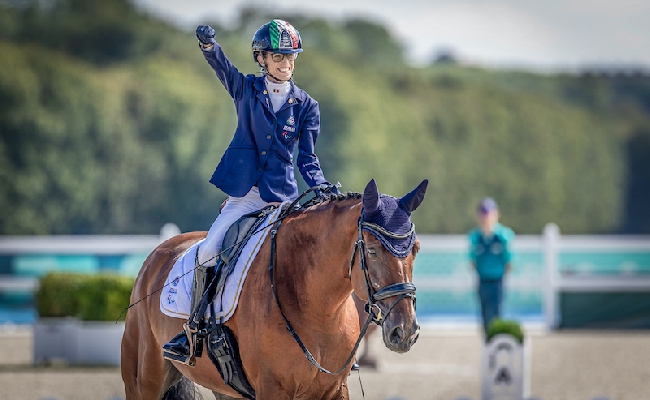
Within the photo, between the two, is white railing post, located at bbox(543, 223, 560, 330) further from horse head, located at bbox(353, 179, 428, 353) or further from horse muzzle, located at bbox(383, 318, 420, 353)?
horse muzzle, located at bbox(383, 318, 420, 353)

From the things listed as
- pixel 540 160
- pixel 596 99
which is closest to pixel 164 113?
pixel 540 160

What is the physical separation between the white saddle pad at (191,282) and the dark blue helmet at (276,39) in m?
0.85

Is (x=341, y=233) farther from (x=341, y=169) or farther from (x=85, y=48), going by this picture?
(x=85, y=48)

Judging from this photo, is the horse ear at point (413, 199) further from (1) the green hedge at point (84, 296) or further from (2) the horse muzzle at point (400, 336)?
(1) the green hedge at point (84, 296)

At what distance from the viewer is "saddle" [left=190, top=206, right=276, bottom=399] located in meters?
5.18

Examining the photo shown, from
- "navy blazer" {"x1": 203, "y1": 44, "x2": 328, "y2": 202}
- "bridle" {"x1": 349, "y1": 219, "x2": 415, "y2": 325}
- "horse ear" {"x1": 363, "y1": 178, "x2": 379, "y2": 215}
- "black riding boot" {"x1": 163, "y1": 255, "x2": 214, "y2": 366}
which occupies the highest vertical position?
"navy blazer" {"x1": 203, "y1": 44, "x2": 328, "y2": 202}

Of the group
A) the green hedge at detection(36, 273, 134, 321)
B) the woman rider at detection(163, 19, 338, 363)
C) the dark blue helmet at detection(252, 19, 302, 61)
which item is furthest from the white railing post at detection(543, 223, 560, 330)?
the dark blue helmet at detection(252, 19, 302, 61)

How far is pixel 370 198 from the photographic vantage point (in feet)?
14.8

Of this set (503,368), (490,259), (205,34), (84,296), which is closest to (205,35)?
(205,34)

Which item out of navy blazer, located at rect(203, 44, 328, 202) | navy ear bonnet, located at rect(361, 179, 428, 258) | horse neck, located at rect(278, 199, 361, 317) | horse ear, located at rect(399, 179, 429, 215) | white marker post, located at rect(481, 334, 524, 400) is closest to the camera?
navy ear bonnet, located at rect(361, 179, 428, 258)

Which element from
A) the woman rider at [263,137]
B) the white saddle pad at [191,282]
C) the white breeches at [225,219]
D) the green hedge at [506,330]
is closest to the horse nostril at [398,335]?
the white saddle pad at [191,282]

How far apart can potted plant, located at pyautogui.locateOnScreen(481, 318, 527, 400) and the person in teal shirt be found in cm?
255

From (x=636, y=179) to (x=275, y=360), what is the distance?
30719mm

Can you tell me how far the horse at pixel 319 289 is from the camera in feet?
14.8
